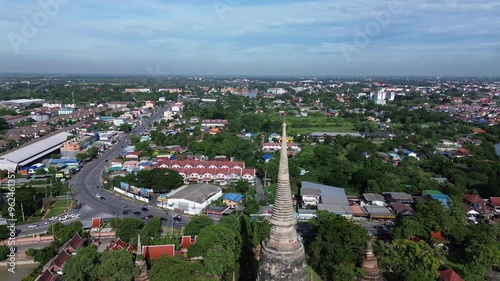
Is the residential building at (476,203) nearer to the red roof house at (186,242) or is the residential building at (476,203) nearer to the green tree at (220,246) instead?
the green tree at (220,246)

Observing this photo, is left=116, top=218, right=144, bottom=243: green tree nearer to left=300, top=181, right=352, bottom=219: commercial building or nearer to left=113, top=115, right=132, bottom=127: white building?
left=300, top=181, right=352, bottom=219: commercial building

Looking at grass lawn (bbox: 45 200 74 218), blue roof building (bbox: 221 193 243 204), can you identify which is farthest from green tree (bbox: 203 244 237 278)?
grass lawn (bbox: 45 200 74 218)

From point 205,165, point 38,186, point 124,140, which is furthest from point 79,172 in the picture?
point 124,140

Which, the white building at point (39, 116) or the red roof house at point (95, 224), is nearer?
the red roof house at point (95, 224)

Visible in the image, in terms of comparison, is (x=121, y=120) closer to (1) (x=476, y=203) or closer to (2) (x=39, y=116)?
(2) (x=39, y=116)

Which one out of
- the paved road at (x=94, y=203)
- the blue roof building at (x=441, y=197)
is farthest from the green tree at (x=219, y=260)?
the blue roof building at (x=441, y=197)

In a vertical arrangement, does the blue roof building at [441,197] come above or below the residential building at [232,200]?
above

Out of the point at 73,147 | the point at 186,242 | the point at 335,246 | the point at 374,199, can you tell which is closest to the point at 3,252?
the point at 186,242

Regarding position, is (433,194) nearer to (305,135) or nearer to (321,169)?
(321,169)
